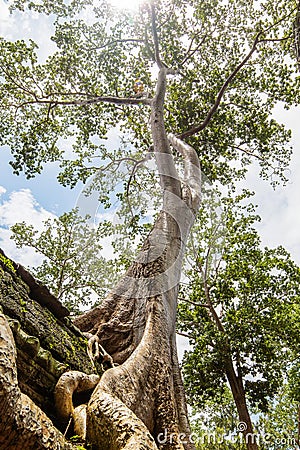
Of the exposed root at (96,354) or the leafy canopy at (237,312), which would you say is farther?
the leafy canopy at (237,312)

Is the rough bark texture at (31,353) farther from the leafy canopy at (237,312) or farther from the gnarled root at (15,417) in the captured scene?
the leafy canopy at (237,312)

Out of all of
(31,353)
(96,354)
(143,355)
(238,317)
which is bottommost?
(31,353)

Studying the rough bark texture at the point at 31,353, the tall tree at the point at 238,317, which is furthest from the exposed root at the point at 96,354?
the tall tree at the point at 238,317

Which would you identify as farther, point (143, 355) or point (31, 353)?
point (143, 355)

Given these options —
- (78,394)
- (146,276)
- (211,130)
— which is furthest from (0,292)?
(211,130)

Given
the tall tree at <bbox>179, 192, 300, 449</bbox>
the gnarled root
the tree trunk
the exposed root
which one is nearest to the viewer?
the gnarled root

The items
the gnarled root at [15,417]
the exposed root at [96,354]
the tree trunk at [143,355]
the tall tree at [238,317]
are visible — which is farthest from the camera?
the tall tree at [238,317]

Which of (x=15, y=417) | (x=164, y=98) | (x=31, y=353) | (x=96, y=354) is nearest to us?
(x=15, y=417)

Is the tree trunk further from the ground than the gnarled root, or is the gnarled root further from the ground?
the tree trunk

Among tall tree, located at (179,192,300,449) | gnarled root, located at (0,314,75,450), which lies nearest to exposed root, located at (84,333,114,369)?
gnarled root, located at (0,314,75,450)

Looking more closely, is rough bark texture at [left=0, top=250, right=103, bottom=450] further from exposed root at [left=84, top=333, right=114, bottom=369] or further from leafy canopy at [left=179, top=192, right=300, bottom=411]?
leafy canopy at [left=179, top=192, right=300, bottom=411]

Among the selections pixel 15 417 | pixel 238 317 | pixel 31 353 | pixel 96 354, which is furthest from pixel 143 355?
pixel 238 317

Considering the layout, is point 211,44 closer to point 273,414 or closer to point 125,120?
point 125,120

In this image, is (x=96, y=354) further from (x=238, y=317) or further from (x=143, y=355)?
(x=238, y=317)
